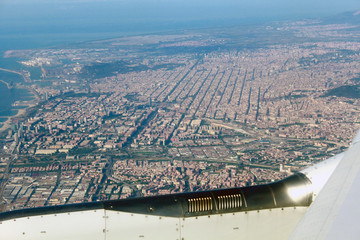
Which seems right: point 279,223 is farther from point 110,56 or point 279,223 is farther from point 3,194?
point 110,56

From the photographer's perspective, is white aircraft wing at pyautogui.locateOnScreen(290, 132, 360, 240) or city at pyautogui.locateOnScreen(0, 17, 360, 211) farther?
city at pyautogui.locateOnScreen(0, 17, 360, 211)

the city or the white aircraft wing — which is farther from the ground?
the white aircraft wing

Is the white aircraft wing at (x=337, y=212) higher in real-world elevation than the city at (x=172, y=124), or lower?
higher

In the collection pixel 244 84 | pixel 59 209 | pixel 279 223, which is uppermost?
pixel 59 209

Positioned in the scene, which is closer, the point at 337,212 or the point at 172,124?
the point at 337,212

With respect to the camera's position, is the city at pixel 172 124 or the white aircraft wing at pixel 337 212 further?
the city at pixel 172 124

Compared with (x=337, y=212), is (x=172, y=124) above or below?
below

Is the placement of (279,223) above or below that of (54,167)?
above

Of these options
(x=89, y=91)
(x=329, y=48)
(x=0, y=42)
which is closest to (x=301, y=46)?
(x=329, y=48)
